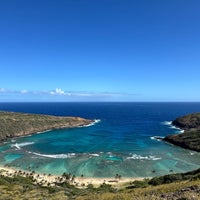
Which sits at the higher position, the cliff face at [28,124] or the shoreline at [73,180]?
the cliff face at [28,124]

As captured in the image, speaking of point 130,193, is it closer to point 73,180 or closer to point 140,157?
point 73,180

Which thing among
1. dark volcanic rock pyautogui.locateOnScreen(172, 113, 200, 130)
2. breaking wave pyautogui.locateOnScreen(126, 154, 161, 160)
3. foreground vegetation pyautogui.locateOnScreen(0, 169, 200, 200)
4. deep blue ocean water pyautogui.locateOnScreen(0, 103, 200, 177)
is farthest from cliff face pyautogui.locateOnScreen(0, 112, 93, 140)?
foreground vegetation pyautogui.locateOnScreen(0, 169, 200, 200)

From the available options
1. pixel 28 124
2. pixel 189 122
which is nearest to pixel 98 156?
pixel 28 124

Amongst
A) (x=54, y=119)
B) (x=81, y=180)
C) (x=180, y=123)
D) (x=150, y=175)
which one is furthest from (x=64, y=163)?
(x=180, y=123)

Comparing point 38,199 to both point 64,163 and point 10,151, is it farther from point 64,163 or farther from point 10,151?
point 10,151

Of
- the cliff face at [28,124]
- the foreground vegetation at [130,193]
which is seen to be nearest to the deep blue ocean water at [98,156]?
the cliff face at [28,124]

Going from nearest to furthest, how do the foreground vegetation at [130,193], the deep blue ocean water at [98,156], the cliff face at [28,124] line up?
1. the foreground vegetation at [130,193]
2. the deep blue ocean water at [98,156]
3. the cliff face at [28,124]

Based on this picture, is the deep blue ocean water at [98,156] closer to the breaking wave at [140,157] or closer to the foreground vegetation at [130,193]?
the breaking wave at [140,157]

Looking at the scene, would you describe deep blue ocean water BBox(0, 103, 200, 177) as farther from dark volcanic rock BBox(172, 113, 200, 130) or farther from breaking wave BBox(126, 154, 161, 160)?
dark volcanic rock BBox(172, 113, 200, 130)
